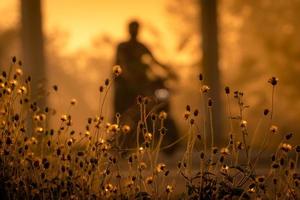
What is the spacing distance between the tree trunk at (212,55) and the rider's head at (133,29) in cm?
345

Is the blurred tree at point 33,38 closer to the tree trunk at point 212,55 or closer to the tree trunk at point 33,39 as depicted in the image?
the tree trunk at point 33,39

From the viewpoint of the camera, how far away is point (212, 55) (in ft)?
44.2

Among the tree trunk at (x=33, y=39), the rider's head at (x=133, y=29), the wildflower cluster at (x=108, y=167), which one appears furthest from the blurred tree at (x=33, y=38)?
the wildflower cluster at (x=108, y=167)

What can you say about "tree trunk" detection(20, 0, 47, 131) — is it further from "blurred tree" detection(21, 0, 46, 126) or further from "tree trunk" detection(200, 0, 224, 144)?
"tree trunk" detection(200, 0, 224, 144)

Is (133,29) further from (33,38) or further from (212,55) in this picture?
(212,55)

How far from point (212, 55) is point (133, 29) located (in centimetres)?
356

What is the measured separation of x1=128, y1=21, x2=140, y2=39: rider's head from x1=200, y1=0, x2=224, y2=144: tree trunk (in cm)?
345

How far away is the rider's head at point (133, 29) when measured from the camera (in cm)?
1000

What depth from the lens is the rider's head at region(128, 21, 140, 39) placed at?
1000 centimetres

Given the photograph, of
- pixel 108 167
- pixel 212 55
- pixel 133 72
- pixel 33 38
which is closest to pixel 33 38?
pixel 33 38

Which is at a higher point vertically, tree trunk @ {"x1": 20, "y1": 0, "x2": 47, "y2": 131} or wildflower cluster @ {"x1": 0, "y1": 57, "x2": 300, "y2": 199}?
tree trunk @ {"x1": 20, "y1": 0, "x2": 47, "y2": 131}

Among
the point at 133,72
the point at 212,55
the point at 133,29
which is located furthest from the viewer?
the point at 212,55

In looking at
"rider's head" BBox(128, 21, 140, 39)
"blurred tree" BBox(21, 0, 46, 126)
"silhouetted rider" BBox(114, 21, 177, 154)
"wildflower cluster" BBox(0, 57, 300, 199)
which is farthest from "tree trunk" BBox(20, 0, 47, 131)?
"wildflower cluster" BBox(0, 57, 300, 199)

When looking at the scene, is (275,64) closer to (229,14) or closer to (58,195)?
(229,14)
